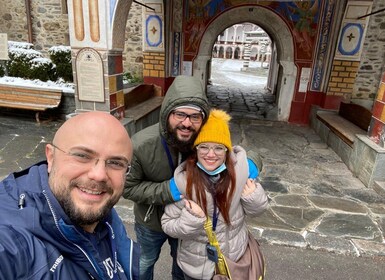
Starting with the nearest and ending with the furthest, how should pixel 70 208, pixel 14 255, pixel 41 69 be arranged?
1. pixel 14 255
2. pixel 70 208
3. pixel 41 69

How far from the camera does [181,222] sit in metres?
1.44

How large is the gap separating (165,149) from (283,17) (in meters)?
6.86

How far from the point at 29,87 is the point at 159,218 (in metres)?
5.63

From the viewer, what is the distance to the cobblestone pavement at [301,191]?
9.17 ft

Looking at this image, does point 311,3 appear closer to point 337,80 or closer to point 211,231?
point 337,80

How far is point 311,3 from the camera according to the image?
270 inches

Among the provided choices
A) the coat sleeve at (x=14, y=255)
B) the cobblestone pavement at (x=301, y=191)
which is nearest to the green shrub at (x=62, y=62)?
the cobblestone pavement at (x=301, y=191)

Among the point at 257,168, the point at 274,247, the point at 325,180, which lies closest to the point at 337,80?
the point at 325,180

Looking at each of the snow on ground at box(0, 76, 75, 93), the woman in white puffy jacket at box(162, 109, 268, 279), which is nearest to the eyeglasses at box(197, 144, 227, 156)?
the woman in white puffy jacket at box(162, 109, 268, 279)

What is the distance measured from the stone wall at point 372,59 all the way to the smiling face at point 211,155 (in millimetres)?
8630

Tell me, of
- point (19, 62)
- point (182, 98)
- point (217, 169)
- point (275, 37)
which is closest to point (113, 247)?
point (217, 169)

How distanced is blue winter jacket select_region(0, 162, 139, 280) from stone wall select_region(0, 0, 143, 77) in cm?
1049

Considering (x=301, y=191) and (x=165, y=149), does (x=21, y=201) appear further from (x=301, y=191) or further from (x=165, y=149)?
(x=301, y=191)

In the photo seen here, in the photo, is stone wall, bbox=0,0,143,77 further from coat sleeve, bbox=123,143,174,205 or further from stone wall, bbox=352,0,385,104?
coat sleeve, bbox=123,143,174,205
